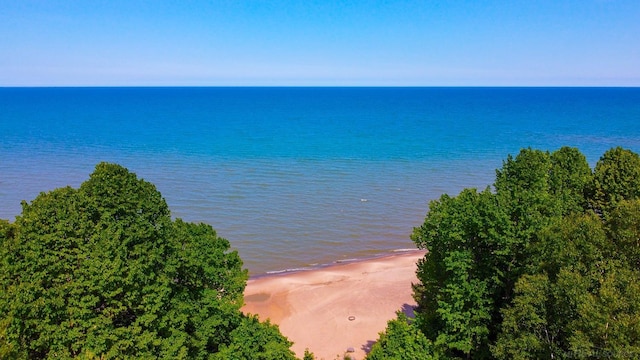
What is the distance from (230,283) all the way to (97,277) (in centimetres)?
526

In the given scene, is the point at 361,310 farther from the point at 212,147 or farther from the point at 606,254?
the point at 212,147

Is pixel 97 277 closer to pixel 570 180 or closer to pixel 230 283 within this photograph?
pixel 230 283

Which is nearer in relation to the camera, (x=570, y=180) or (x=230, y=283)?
(x=230, y=283)

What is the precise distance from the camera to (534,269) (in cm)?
1562

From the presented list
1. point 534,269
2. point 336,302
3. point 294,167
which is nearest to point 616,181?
point 534,269

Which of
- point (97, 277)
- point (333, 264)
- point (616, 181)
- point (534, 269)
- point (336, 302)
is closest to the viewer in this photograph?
point (97, 277)

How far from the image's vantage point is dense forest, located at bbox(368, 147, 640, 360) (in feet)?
40.8

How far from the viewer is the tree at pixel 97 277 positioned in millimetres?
14273

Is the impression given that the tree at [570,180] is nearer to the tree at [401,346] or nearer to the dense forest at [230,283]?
the dense forest at [230,283]

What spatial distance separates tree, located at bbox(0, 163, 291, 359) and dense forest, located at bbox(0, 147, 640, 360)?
0.04 meters

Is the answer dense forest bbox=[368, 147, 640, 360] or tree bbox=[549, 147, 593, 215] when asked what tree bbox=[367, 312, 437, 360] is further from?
tree bbox=[549, 147, 593, 215]

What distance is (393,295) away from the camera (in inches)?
1200

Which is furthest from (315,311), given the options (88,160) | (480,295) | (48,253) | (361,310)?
(88,160)

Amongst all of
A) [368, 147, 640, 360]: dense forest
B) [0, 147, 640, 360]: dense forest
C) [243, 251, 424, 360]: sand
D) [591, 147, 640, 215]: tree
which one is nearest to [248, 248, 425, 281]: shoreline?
[243, 251, 424, 360]: sand
